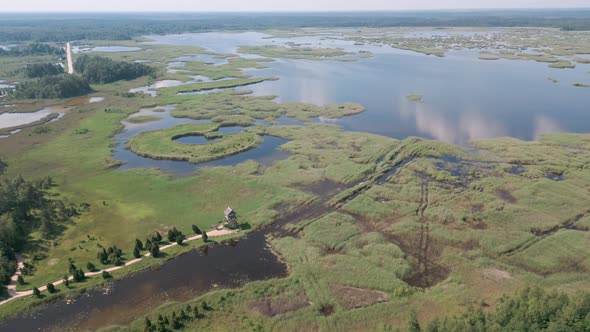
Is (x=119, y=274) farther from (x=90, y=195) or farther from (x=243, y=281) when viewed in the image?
(x=90, y=195)

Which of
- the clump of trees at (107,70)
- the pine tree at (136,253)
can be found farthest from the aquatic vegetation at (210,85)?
the pine tree at (136,253)

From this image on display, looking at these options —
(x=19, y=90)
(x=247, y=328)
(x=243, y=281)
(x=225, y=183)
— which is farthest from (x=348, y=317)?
(x=19, y=90)

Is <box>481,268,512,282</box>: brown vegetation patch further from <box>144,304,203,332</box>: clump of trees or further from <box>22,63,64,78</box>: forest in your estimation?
<box>22,63,64,78</box>: forest

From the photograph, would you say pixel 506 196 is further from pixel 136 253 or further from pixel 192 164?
pixel 192 164

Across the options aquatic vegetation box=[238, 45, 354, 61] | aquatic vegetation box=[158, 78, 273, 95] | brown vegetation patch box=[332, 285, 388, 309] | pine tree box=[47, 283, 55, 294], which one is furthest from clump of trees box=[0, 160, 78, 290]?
aquatic vegetation box=[238, 45, 354, 61]

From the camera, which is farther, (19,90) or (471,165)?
(19,90)

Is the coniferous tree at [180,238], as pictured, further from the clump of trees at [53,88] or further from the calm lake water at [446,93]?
the clump of trees at [53,88]
